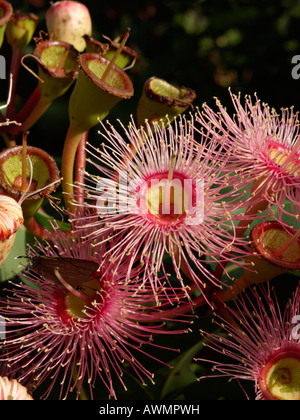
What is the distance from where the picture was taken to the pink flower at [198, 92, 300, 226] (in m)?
1.23

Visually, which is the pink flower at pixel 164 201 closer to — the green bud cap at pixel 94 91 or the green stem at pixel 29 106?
the green bud cap at pixel 94 91

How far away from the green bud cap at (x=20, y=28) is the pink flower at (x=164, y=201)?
0.46 metres

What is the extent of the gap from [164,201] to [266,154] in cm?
28

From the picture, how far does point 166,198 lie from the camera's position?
130cm

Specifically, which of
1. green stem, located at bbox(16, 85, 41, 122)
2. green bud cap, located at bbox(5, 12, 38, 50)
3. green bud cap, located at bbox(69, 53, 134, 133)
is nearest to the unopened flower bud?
green bud cap, located at bbox(5, 12, 38, 50)

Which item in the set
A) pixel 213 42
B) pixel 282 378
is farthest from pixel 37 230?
pixel 213 42

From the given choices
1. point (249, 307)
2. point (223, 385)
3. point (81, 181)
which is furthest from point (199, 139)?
point (223, 385)

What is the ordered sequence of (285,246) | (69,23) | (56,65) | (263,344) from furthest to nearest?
1. (69,23)
2. (56,65)
3. (263,344)
4. (285,246)

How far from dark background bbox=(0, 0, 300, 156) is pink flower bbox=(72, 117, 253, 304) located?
0.94 m

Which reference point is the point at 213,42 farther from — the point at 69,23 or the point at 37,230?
the point at 37,230

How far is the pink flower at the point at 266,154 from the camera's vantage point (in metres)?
1.23

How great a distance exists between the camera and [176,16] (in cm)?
259

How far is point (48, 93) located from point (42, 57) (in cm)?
10
